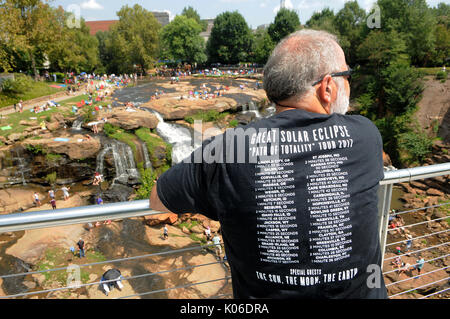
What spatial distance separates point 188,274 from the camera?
428 inches

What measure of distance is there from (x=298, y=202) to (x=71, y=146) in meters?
18.6

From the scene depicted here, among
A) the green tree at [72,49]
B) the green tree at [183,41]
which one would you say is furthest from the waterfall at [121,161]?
the green tree at [183,41]

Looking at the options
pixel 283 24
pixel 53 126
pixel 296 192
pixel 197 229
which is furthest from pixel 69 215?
pixel 283 24

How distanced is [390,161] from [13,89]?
3009 centimetres

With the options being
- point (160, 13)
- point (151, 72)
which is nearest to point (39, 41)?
point (151, 72)

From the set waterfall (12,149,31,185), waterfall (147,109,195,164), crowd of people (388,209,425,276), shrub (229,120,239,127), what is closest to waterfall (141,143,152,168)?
waterfall (147,109,195,164)

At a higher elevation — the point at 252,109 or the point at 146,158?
the point at 252,109

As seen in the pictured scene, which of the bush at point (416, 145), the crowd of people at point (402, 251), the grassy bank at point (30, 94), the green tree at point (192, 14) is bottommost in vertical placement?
the crowd of people at point (402, 251)

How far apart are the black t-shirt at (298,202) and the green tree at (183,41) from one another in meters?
50.6

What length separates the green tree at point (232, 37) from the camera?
170ft

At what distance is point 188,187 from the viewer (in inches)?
59.5

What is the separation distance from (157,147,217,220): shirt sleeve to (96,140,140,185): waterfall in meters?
17.1

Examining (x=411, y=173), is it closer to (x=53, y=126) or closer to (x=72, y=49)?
(x=53, y=126)

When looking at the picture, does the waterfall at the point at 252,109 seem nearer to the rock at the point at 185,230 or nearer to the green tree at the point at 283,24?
the rock at the point at 185,230
